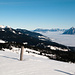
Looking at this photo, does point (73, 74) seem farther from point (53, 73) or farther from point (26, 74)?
point (26, 74)

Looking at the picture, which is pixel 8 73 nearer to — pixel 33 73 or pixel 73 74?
pixel 33 73

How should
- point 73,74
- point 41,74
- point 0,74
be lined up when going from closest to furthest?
1. point 0,74
2. point 41,74
3. point 73,74

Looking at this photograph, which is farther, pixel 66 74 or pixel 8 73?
pixel 66 74

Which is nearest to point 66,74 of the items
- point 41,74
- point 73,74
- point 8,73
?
point 73,74

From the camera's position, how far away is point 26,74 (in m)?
10.9

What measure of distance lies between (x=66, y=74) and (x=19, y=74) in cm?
411

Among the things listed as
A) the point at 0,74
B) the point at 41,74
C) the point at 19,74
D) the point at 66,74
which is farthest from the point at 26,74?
the point at 66,74

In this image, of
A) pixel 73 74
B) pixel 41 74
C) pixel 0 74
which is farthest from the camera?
pixel 73 74

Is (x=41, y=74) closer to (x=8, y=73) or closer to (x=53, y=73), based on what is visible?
(x=53, y=73)

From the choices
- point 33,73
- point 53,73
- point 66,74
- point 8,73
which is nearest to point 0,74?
point 8,73

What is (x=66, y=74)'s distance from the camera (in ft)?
38.8

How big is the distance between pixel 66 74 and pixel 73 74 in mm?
672

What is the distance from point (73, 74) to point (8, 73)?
18.5 ft

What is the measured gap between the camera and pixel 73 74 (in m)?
12.0
